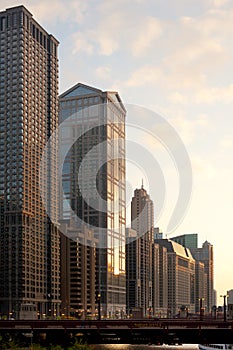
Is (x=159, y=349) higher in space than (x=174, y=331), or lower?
lower

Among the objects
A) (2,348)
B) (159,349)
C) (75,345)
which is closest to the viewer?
(75,345)

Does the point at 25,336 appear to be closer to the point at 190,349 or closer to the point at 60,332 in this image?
the point at 60,332

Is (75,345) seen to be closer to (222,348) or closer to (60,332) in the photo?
(60,332)

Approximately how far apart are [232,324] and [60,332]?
57.8 ft

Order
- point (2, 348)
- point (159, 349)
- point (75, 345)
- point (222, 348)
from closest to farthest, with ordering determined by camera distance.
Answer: point (75, 345), point (2, 348), point (222, 348), point (159, 349)

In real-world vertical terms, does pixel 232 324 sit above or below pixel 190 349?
above

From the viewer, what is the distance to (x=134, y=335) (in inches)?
2594

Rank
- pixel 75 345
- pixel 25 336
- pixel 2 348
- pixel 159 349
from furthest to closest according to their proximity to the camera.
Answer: pixel 159 349 → pixel 2 348 → pixel 25 336 → pixel 75 345

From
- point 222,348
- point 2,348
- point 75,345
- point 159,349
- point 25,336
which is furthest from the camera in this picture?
point 159,349

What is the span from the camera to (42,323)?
2611 inches

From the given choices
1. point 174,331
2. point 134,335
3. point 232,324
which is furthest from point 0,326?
point 232,324

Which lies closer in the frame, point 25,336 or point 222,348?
point 25,336

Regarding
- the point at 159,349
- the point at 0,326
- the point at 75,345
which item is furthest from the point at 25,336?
the point at 159,349

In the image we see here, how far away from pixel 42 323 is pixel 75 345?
14.9ft
